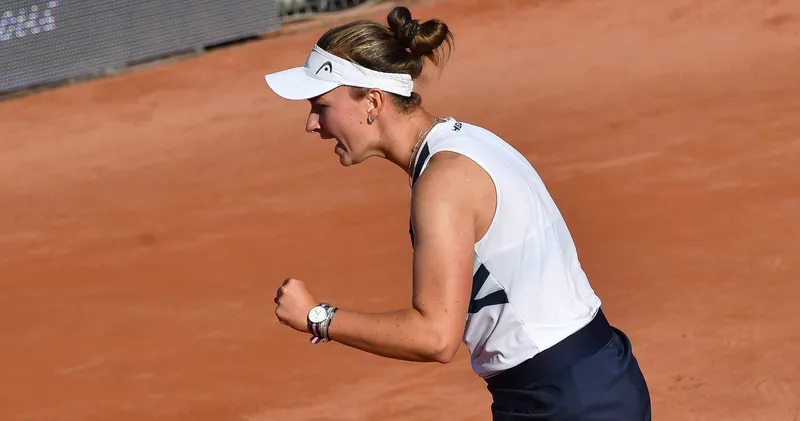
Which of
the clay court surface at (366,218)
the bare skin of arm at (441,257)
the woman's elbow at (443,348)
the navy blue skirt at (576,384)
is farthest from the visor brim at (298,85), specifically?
the clay court surface at (366,218)

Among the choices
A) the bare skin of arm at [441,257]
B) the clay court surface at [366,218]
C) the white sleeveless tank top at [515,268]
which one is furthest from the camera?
the clay court surface at [366,218]

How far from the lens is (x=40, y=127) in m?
11.2

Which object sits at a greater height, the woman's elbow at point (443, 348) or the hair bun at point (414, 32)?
the hair bun at point (414, 32)

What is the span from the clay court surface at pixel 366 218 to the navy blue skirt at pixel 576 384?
2.37m

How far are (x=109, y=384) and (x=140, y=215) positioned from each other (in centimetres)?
279

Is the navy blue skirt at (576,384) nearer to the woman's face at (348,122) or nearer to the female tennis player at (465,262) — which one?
the female tennis player at (465,262)

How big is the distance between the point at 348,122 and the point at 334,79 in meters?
0.12

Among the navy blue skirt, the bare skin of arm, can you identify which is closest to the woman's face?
the bare skin of arm

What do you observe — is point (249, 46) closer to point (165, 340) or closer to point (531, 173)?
point (165, 340)

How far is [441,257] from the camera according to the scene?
8.10 ft

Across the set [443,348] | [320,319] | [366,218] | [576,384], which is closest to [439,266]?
[443,348]

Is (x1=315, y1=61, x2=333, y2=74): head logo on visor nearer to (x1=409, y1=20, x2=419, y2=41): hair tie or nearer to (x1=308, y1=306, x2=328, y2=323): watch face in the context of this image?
(x1=409, y1=20, x2=419, y2=41): hair tie

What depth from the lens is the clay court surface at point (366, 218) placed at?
18.5 ft

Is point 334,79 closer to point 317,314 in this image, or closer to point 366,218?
point 317,314
